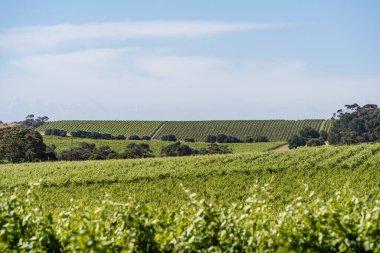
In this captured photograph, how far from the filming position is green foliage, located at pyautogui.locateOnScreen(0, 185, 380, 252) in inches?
401

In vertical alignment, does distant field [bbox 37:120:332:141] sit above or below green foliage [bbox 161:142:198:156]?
above

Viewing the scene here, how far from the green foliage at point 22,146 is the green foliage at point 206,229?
67.4m

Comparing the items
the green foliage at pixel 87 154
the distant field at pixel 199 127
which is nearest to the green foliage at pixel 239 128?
the distant field at pixel 199 127

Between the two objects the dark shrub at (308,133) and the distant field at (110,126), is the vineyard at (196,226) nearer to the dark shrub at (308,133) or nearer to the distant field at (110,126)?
the dark shrub at (308,133)

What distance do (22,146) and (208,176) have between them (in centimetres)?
3923

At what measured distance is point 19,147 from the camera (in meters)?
78.9

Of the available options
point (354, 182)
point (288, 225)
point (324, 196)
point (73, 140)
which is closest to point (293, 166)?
point (354, 182)

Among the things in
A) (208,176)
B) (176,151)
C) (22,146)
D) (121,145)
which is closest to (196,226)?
(208,176)

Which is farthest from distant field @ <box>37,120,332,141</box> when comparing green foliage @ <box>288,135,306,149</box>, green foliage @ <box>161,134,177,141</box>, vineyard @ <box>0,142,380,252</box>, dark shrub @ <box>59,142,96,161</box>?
vineyard @ <box>0,142,380,252</box>

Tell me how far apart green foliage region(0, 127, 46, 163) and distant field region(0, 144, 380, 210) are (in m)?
23.6

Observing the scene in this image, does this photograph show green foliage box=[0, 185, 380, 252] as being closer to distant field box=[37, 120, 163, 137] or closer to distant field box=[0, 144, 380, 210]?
distant field box=[0, 144, 380, 210]

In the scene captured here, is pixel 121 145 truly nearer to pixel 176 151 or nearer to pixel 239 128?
pixel 176 151

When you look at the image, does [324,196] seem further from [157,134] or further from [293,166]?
[157,134]

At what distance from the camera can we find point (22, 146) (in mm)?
78688
